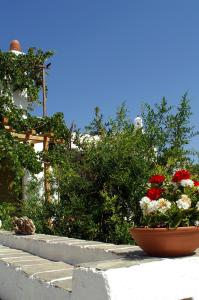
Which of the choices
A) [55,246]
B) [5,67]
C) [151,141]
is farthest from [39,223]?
[5,67]

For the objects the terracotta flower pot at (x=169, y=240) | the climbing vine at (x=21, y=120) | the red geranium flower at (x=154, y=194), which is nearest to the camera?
the terracotta flower pot at (x=169, y=240)

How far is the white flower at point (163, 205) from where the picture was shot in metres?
2.50

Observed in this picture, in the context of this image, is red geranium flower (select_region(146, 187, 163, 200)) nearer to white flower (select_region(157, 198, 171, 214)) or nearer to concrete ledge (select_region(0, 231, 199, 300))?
white flower (select_region(157, 198, 171, 214))

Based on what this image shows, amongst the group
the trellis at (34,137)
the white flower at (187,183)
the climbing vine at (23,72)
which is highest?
the climbing vine at (23,72)

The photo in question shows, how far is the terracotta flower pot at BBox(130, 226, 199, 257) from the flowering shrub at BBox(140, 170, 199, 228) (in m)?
0.09

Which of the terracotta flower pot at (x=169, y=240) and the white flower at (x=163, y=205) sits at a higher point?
the white flower at (x=163, y=205)

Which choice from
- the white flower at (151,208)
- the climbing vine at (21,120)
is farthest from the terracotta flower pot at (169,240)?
the climbing vine at (21,120)

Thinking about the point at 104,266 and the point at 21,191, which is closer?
the point at 104,266

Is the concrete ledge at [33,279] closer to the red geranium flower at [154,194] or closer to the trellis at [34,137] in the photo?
the red geranium flower at [154,194]

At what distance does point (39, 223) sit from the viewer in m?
6.48

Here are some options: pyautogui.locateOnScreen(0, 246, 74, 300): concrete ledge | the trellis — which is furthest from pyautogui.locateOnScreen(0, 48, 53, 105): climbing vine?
pyautogui.locateOnScreen(0, 246, 74, 300): concrete ledge

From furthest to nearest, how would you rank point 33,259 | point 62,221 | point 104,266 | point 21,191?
point 21,191 → point 62,221 → point 33,259 → point 104,266

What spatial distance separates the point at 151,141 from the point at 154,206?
4.21 metres

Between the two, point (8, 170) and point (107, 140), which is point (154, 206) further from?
point (8, 170)
